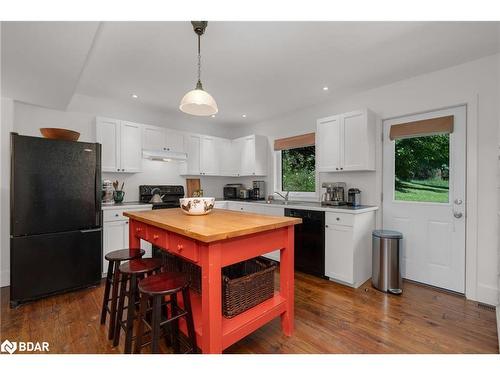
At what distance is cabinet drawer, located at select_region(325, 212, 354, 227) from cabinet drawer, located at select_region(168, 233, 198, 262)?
1981 millimetres

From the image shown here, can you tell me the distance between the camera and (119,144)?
11.5ft

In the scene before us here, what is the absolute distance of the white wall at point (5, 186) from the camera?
279 centimetres

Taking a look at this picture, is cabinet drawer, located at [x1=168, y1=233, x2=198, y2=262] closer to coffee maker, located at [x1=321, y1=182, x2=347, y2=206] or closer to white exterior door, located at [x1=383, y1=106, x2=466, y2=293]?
coffee maker, located at [x1=321, y1=182, x2=347, y2=206]

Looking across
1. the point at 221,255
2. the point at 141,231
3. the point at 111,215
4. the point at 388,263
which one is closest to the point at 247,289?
the point at 221,255

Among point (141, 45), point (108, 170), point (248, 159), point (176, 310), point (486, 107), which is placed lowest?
point (176, 310)

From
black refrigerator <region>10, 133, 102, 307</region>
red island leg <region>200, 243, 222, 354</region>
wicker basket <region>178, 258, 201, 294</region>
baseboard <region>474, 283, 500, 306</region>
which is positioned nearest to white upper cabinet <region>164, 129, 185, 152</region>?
black refrigerator <region>10, 133, 102, 307</region>

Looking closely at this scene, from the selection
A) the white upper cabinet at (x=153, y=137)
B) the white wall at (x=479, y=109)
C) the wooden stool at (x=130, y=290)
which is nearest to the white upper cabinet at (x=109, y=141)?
the white upper cabinet at (x=153, y=137)

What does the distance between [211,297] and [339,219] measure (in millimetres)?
1987

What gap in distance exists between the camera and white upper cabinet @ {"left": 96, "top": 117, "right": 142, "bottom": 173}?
3.36 meters

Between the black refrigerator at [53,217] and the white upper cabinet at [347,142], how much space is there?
2.90 meters
